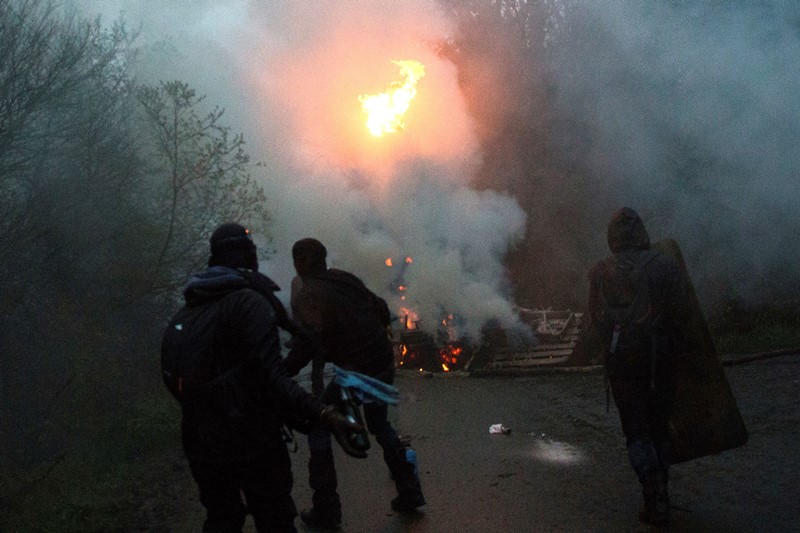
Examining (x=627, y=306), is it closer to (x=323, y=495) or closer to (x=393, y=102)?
(x=323, y=495)

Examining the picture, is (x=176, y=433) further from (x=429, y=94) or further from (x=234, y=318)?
(x=429, y=94)

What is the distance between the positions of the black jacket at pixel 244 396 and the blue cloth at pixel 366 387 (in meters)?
1.60

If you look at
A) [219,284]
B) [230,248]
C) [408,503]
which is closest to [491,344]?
[408,503]

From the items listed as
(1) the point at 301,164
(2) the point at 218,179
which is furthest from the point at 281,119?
(2) the point at 218,179

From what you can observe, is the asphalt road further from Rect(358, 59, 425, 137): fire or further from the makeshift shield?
Rect(358, 59, 425, 137): fire

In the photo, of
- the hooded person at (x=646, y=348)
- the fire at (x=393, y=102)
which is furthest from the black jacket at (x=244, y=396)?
the fire at (x=393, y=102)

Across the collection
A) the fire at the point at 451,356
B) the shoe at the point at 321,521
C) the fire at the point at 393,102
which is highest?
the fire at the point at 393,102

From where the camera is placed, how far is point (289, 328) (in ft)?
11.8

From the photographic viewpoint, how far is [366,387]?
478cm


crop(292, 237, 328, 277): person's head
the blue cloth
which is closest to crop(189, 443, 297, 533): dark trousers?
the blue cloth

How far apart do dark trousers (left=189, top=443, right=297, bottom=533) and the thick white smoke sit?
38.5ft

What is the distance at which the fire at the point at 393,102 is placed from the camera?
52.5 ft

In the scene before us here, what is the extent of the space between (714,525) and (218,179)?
7764 millimetres

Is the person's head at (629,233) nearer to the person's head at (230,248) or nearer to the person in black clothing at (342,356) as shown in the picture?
the person in black clothing at (342,356)
